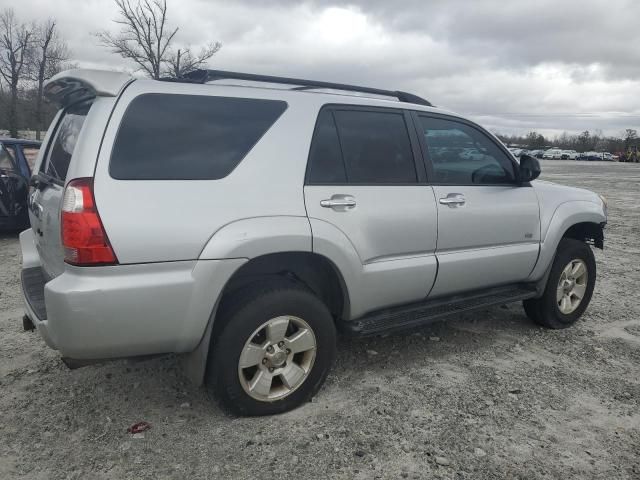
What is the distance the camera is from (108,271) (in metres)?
2.39

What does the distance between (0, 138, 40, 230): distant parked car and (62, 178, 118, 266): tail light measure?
601 centimetres

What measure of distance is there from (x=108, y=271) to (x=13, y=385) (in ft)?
5.12

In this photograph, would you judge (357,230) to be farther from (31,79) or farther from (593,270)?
(31,79)

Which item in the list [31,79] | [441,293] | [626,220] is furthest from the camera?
[31,79]

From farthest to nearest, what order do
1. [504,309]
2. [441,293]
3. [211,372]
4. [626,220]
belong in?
[626,220], [504,309], [441,293], [211,372]

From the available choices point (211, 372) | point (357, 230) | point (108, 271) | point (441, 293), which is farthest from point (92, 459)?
point (441, 293)

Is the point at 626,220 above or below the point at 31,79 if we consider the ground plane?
below

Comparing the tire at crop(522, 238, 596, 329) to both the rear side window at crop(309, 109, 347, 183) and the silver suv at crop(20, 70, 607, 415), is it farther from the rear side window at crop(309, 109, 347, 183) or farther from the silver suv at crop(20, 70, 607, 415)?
the rear side window at crop(309, 109, 347, 183)

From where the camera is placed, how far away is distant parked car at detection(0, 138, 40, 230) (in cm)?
743

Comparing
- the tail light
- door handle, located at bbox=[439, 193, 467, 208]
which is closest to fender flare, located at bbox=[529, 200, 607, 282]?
door handle, located at bbox=[439, 193, 467, 208]

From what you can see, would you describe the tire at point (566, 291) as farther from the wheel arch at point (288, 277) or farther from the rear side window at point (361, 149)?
the wheel arch at point (288, 277)

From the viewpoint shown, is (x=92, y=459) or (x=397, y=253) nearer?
(x=92, y=459)

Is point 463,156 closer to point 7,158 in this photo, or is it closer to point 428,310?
point 428,310

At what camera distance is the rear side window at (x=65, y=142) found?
280 cm
